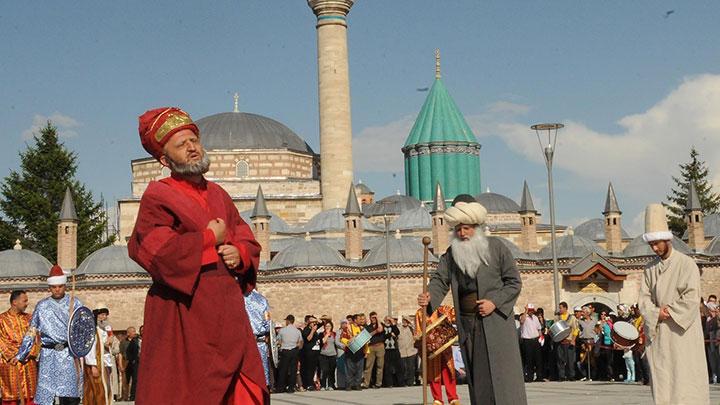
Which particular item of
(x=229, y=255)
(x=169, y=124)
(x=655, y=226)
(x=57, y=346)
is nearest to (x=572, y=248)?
(x=57, y=346)

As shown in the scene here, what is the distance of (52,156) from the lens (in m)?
54.9

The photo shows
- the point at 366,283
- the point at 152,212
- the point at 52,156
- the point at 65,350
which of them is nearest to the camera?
the point at 152,212

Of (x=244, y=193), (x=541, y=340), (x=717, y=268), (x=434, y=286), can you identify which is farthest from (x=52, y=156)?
(x=434, y=286)

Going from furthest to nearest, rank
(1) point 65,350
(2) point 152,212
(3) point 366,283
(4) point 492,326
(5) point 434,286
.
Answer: (3) point 366,283 → (1) point 65,350 → (5) point 434,286 → (4) point 492,326 → (2) point 152,212

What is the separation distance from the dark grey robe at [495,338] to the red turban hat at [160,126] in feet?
9.45

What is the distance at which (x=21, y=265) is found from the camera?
40188 mm

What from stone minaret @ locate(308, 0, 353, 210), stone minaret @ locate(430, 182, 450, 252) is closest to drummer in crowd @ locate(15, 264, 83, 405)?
stone minaret @ locate(430, 182, 450, 252)

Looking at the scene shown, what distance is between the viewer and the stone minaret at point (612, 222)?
145 ft

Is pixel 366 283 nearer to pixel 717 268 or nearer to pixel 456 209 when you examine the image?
pixel 717 268

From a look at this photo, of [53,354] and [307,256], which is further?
[307,256]

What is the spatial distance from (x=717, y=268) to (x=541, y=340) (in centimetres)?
2391

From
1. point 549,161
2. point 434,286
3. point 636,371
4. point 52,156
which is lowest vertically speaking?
point 636,371

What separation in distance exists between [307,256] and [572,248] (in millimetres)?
12237

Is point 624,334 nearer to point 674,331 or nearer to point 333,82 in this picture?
point 674,331
